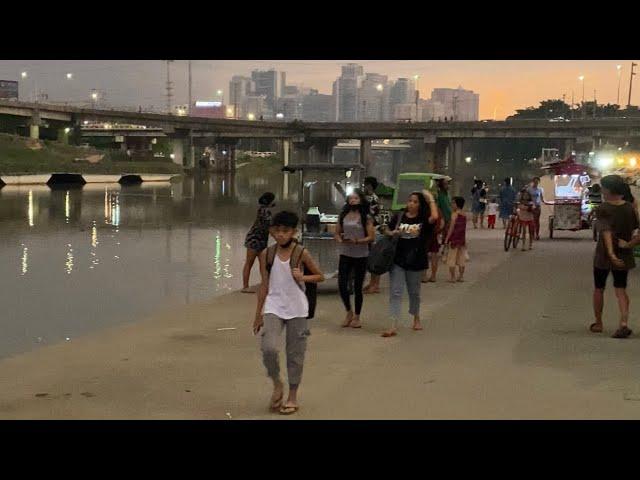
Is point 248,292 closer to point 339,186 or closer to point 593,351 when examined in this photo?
point 339,186

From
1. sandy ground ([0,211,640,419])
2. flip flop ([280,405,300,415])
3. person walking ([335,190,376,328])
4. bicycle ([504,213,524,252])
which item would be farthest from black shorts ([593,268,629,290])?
bicycle ([504,213,524,252])

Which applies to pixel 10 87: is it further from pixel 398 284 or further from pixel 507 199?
pixel 398 284

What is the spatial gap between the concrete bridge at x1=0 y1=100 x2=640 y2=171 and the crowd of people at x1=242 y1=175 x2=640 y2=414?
2839 inches

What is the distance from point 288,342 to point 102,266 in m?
14.1

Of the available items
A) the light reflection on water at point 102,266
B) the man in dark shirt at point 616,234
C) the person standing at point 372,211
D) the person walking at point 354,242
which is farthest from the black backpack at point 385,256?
the light reflection on water at point 102,266

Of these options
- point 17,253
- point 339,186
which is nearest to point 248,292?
point 339,186

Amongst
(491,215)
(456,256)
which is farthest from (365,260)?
(491,215)

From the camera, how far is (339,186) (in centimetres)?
1761

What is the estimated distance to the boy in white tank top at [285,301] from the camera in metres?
7.14

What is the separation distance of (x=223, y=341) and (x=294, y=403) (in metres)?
3.29

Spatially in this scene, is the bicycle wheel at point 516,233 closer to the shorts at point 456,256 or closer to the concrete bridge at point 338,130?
the shorts at point 456,256

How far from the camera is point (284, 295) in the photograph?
718cm

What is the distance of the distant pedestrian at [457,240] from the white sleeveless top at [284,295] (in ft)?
27.1

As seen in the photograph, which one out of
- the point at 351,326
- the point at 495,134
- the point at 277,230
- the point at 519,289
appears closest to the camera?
the point at 277,230
